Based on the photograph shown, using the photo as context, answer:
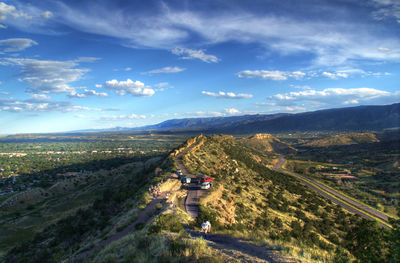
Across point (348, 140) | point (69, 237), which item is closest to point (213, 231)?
point (69, 237)

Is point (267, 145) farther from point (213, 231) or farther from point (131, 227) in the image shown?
point (131, 227)

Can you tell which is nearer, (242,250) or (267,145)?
(242,250)

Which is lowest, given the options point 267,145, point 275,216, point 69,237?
point 267,145

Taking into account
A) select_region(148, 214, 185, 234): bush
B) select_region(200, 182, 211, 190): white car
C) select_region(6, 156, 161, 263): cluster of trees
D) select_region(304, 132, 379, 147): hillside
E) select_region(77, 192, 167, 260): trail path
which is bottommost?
select_region(304, 132, 379, 147): hillside

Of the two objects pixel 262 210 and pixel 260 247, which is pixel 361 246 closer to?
pixel 260 247

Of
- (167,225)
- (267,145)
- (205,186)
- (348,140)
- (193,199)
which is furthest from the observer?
(348,140)

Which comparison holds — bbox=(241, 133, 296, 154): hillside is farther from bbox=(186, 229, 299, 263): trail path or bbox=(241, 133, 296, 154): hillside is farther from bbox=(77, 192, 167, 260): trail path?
bbox=(186, 229, 299, 263): trail path

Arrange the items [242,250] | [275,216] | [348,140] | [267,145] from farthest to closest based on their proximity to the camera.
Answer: [348,140] → [267,145] → [275,216] → [242,250]

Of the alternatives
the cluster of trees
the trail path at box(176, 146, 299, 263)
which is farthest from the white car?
the cluster of trees

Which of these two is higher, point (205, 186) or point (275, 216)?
point (205, 186)

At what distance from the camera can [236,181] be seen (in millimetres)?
39688

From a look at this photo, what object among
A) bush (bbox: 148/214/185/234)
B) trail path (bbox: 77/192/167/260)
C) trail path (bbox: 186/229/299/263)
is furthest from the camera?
trail path (bbox: 77/192/167/260)

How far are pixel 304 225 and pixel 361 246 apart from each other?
14887 millimetres

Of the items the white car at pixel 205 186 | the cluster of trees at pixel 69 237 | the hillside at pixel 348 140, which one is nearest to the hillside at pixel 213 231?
the cluster of trees at pixel 69 237
